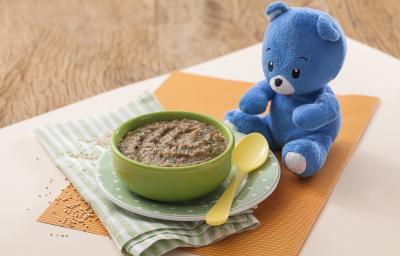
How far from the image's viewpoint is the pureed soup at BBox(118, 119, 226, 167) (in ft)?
3.08

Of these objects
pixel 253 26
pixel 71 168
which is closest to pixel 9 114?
pixel 71 168

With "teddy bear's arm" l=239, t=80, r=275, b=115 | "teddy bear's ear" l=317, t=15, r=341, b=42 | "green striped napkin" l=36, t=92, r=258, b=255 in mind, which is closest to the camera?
"green striped napkin" l=36, t=92, r=258, b=255

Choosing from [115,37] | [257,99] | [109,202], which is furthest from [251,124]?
[115,37]

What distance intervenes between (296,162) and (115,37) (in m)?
0.85

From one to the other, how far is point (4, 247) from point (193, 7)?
3.90ft

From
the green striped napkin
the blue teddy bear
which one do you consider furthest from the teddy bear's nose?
the green striped napkin

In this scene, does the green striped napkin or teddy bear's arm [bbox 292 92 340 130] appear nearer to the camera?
the green striped napkin

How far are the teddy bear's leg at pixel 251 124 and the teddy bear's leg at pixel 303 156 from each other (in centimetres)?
8

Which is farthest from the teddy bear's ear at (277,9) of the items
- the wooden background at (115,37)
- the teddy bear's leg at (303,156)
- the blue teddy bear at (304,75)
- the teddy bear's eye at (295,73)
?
the wooden background at (115,37)

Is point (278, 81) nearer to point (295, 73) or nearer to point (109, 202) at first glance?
point (295, 73)

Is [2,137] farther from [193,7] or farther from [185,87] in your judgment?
[193,7]

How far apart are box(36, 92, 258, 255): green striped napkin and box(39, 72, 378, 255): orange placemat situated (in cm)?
2

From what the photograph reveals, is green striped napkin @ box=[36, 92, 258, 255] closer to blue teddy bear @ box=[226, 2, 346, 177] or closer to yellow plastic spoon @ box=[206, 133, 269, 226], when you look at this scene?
yellow plastic spoon @ box=[206, 133, 269, 226]

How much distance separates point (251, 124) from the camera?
1.13 m
